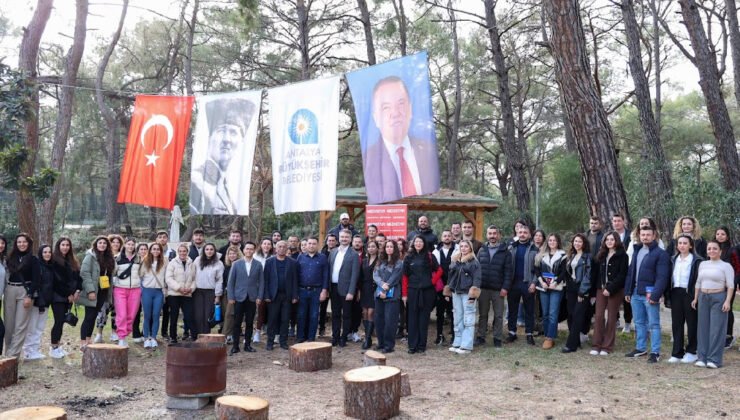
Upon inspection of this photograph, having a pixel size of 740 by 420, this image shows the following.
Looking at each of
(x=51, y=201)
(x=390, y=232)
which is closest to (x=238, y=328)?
(x=390, y=232)

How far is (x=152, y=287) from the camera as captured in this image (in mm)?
7703

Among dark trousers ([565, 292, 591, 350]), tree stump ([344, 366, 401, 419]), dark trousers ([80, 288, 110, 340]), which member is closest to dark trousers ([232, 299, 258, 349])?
dark trousers ([80, 288, 110, 340])

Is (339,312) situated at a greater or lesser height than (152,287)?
lesser

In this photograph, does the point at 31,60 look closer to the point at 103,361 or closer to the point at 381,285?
the point at 103,361

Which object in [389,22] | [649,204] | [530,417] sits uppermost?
[389,22]

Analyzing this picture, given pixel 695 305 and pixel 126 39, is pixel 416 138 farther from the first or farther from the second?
pixel 126 39

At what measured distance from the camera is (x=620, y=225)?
7715 millimetres

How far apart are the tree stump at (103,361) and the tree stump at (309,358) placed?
181 centimetres

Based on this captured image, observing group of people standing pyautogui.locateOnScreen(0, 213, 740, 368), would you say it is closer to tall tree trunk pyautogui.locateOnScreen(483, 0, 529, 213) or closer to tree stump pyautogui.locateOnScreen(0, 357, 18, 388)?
tree stump pyautogui.locateOnScreen(0, 357, 18, 388)

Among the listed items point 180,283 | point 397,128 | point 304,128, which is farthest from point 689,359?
point 180,283

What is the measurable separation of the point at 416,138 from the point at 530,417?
12.6 feet

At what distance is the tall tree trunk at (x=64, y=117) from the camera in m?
12.4

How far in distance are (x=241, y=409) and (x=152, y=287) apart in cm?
385

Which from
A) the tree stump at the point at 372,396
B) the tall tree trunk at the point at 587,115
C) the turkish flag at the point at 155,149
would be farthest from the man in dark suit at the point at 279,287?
the tall tree trunk at the point at 587,115
